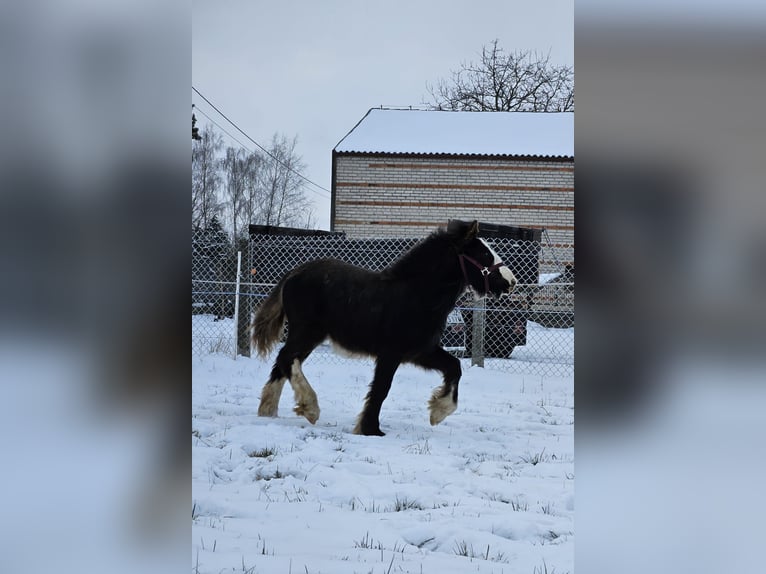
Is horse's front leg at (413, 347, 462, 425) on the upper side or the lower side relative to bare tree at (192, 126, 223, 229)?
lower

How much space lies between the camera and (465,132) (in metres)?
20.1

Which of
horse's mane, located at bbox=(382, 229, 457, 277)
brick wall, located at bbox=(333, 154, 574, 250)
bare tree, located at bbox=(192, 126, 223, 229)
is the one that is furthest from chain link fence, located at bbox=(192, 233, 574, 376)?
brick wall, located at bbox=(333, 154, 574, 250)

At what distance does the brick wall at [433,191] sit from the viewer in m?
19.1

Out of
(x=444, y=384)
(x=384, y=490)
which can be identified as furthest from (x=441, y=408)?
(x=384, y=490)

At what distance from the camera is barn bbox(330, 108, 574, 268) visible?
751 inches

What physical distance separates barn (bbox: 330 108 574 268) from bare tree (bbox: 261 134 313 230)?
4.43 feet

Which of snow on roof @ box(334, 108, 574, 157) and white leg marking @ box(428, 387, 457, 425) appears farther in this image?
snow on roof @ box(334, 108, 574, 157)

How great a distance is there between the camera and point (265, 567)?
1.68m

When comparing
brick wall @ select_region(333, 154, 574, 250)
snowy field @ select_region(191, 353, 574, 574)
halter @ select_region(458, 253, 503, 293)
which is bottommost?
snowy field @ select_region(191, 353, 574, 574)

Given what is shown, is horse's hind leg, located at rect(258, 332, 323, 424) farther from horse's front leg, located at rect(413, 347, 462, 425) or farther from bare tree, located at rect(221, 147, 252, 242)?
bare tree, located at rect(221, 147, 252, 242)

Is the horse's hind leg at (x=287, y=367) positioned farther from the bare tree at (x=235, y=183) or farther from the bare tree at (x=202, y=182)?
the bare tree at (x=235, y=183)

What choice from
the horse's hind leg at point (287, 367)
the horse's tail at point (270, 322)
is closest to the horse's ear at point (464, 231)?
the horse's hind leg at point (287, 367)
